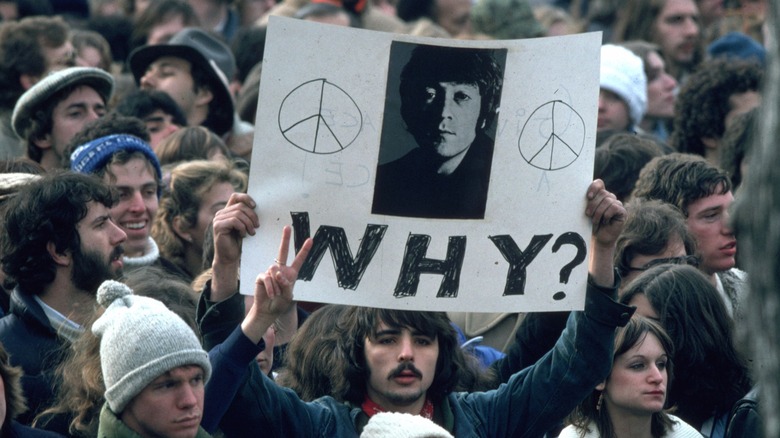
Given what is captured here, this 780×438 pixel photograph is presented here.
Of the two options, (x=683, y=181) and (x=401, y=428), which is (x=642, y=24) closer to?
(x=683, y=181)

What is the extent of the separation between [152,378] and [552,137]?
51.9 inches

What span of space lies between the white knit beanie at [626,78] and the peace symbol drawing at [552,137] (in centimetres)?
378

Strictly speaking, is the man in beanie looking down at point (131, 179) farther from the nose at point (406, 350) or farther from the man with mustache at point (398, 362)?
the nose at point (406, 350)

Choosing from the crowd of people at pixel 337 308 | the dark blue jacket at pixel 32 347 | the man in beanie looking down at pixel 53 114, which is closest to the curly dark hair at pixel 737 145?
the crowd of people at pixel 337 308

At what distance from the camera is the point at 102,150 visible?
19.2 feet

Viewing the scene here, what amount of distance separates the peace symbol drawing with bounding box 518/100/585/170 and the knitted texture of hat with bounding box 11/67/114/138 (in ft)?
11.0

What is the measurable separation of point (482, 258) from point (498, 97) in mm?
466

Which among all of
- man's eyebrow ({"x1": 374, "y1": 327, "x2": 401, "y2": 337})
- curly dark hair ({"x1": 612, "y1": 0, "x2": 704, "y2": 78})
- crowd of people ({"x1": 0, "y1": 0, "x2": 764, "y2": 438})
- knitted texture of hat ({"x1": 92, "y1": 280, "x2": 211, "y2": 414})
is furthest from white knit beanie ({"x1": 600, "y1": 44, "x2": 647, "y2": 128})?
knitted texture of hat ({"x1": 92, "y1": 280, "x2": 211, "y2": 414})

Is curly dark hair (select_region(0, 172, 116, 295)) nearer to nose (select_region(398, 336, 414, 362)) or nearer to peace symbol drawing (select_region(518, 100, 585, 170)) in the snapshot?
nose (select_region(398, 336, 414, 362))

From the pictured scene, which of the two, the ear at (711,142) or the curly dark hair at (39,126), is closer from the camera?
the curly dark hair at (39,126)

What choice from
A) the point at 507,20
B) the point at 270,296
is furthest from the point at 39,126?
the point at 507,20

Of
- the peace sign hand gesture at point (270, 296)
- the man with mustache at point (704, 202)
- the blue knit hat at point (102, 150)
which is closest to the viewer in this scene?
the peace sign hand gesture at point (270, 296)

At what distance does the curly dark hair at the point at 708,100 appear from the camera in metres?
7.37

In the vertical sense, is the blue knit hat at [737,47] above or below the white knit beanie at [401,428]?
above
